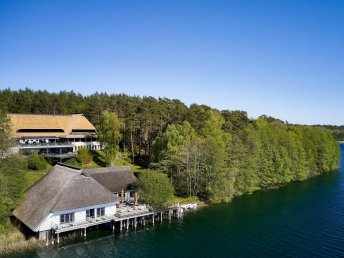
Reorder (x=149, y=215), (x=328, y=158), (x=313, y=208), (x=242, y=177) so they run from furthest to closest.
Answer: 1. (x=328, y=158)
2. (x=242, y=177)
3. (x=313, y=208)
4. (x=149, y=215)

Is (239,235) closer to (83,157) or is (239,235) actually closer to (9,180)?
(9,180)

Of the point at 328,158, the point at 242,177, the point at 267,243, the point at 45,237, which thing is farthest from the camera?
the point at 328,158

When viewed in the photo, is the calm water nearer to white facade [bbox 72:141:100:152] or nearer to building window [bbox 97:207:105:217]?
building window [bbox 97:207:105:217]

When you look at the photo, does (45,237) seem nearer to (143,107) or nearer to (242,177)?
(242,177)

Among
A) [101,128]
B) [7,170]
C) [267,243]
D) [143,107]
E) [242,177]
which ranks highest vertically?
[143,107]

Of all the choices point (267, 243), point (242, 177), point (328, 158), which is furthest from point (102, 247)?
point (328, 158)
